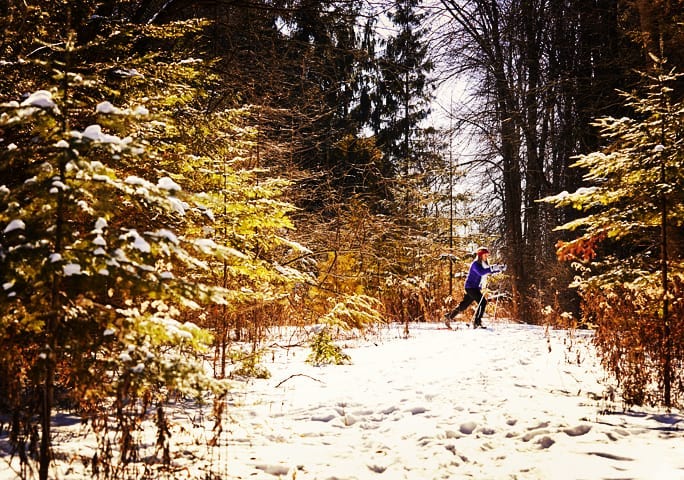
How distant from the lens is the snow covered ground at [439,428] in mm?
3756

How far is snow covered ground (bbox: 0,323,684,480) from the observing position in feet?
12.3

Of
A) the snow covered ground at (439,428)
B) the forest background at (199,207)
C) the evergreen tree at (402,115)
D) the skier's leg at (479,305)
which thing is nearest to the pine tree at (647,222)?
the forest background at (199,207)

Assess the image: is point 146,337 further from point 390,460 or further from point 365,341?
point 365,341

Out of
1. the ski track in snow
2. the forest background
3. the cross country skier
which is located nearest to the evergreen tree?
the forest background

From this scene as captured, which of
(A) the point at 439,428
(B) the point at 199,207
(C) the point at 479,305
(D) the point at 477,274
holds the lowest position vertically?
(A) the point at 439,428

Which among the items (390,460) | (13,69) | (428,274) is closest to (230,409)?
(390,460)

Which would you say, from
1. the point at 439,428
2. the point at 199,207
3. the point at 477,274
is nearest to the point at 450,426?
the point at 439,428

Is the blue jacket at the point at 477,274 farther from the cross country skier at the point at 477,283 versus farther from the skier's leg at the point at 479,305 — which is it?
the skier's leg at the point at 479,305

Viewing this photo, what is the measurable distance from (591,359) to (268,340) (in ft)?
18.9

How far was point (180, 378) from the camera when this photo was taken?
2.75 m

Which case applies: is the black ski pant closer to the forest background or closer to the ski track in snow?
the forest background

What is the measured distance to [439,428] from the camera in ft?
15.4

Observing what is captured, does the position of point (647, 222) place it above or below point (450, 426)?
above

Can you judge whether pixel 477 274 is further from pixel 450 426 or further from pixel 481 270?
pixel 450 426
